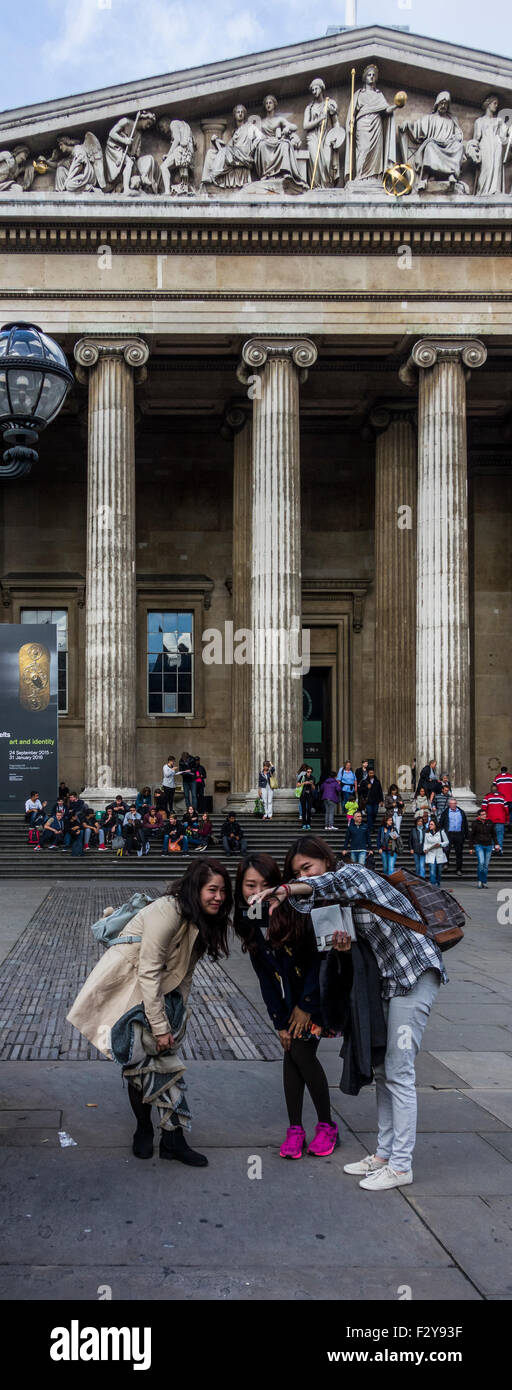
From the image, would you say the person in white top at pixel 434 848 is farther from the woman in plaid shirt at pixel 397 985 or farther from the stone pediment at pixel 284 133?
the woman in plaid shirt at pixel 397 985

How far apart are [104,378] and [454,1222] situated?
24240 mm

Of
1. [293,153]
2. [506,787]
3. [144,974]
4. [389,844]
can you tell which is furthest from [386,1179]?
[293,153]

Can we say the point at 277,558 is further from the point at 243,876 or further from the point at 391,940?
the point at 391,940

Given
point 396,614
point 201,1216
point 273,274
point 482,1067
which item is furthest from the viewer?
point 396,614

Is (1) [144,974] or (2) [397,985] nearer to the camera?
(2) [397,985]

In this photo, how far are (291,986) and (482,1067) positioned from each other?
9.09ft

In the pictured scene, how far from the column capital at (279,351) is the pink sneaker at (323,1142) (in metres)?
23.1

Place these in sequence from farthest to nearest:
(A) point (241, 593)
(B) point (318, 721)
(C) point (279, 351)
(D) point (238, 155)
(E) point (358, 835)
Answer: (B) point (318, 721)
(A) point (241, 593)
(C) point (279, 351)
(D) point (238, 155)
(E) point (358, 835)

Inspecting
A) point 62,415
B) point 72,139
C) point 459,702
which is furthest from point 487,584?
point 72,139

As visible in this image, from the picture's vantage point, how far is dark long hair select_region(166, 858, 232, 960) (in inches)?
234

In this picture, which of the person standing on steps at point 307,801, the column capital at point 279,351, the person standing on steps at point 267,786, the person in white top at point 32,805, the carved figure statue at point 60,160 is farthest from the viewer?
the column capital at point 279,351

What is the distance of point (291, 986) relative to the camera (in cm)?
630

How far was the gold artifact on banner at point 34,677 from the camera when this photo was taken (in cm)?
2462

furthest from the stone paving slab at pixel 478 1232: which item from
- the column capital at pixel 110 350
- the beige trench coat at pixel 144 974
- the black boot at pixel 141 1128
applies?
the column capital at pixel 110 350
